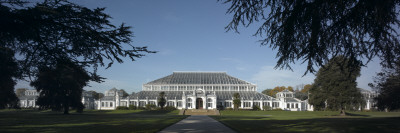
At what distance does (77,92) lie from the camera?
45.4 meters

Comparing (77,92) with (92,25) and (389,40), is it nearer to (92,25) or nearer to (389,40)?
(92,25)

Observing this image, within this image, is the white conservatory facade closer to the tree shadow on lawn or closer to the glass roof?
the glass roof

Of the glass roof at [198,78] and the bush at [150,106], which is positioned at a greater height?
the glass roof at [198,78]

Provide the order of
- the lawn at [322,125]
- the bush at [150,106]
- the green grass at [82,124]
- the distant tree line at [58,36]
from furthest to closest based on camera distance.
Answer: the bush at [150,106] < the green grass at [82,124] < the lawn at [322,125] < the distant tree line at [58,36]

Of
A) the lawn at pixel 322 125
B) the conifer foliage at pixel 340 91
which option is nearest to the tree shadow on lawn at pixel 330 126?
the lawn at pixel 322 125

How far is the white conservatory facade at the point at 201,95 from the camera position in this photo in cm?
6625

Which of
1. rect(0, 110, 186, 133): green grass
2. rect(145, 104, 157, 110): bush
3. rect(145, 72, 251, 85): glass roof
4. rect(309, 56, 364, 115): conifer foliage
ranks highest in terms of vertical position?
rect(145, 72, 251, 85): glass roof

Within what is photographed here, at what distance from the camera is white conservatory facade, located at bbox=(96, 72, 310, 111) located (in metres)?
66.2

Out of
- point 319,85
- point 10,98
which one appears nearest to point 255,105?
point 319,85

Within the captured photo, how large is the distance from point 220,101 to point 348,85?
31726 mm

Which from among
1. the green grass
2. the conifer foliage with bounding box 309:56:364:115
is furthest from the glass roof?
the green grass

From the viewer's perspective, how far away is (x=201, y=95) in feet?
217

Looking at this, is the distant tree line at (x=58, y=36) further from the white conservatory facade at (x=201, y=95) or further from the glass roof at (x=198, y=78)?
the glass roof at (x=198, y=78)

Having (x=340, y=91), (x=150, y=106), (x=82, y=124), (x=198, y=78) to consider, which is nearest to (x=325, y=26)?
(x=82, y=124)
